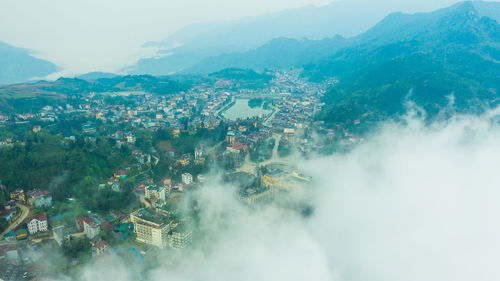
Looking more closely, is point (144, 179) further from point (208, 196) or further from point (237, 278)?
point (237, 278)

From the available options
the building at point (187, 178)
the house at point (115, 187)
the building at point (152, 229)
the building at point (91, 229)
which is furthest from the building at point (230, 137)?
the building at point (91, 229)

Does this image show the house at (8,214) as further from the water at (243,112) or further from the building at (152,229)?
the water at (243,112)

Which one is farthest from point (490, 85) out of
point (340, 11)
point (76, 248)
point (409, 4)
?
point (340, 11)

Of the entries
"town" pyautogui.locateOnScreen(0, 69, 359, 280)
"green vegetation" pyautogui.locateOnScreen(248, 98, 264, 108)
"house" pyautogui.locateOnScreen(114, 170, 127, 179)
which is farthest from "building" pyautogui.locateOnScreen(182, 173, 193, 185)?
"green vegetation" pyautogui.locateOnScreen(248, 98, 264, 108)

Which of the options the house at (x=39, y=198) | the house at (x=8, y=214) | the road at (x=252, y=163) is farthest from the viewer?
the road at (x=252, y=163)

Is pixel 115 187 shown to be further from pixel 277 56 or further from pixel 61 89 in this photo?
pixel 277 56

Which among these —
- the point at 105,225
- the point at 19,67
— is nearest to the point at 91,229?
the point at 105,225

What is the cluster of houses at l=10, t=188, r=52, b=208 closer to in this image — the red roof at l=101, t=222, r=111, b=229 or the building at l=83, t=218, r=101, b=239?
the building at l=83, t=218, r=101, b=239
